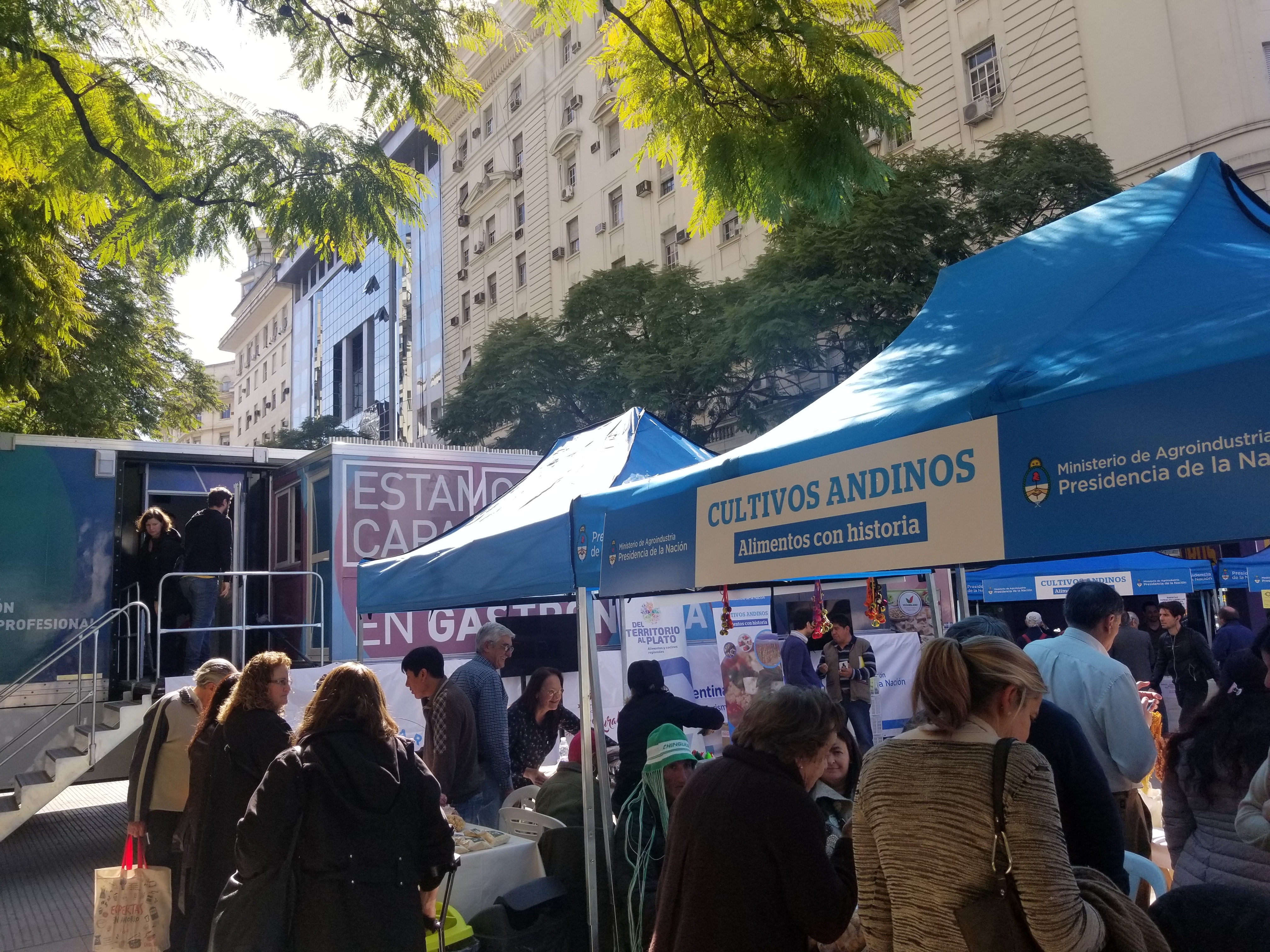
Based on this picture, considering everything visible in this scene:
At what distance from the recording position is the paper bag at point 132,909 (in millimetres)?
4930

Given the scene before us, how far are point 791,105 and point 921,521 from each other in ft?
10.8

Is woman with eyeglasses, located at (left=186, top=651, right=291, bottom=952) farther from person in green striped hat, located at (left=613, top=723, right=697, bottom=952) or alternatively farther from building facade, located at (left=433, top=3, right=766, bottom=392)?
building facade, located at (left=433, top=3, right=766, bottom=392)

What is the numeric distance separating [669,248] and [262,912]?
29073mm

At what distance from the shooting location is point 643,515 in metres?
4.28

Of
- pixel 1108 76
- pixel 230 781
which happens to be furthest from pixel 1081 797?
pixel 1108 76

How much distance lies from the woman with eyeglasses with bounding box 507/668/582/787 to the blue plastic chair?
3.93 meters

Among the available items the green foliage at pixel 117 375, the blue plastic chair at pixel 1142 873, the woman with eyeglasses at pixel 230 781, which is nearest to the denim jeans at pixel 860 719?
the blue plastic chair at pixel 1142 873

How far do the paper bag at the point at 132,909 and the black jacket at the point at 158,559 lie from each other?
5.43 metres

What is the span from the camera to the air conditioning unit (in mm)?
22016

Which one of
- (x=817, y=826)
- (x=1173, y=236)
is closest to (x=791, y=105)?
(x=1173, y=236)

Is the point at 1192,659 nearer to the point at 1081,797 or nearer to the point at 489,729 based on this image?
the point at 489,729

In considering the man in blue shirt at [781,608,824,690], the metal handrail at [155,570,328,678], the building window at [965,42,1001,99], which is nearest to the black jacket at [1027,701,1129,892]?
the man in blue shirt at [781,608,824,690]

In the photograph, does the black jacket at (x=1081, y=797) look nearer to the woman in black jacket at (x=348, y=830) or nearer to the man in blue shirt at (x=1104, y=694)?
the man in blue shirt at (x=1104, y=694)

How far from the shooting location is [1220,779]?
322cm
